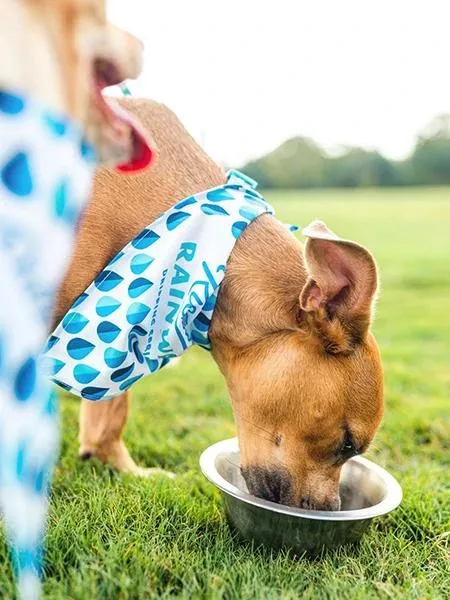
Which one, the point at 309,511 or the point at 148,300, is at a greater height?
the point at 148,300

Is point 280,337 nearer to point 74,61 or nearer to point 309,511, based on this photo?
point 309,511

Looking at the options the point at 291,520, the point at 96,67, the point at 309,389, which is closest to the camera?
the point at 96,67

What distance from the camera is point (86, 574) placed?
2.51m

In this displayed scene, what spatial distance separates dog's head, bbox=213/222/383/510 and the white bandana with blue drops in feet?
0.58

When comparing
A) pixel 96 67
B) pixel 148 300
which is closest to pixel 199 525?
pixel 148 300

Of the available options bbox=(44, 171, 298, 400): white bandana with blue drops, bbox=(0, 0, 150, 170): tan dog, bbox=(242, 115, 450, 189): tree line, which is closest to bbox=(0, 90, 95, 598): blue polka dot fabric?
bbox=(0, 0, 150, 170): tan dog

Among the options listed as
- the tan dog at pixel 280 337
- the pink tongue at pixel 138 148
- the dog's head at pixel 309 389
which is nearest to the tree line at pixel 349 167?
the tan dog at pixel 280 337

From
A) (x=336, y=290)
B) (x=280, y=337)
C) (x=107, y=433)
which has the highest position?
(x=336, y=290)

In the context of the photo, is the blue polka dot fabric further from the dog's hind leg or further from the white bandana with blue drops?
the dog's hind leg

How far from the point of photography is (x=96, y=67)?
2088 mm

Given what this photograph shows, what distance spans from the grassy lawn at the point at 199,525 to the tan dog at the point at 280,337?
0.99 ft

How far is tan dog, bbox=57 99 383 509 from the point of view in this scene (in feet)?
9.74

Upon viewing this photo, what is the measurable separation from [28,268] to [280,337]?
1.28 meters

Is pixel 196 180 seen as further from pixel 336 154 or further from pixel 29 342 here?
pixel 336 154
